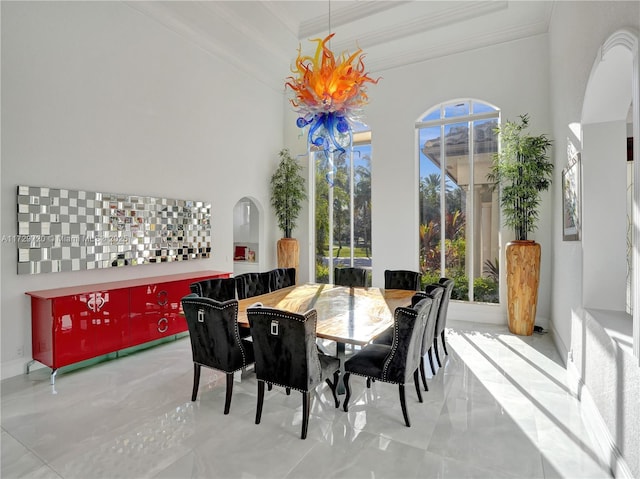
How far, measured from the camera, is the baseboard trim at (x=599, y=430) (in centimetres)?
210

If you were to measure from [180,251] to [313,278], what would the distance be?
115 inches

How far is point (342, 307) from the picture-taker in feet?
11.3

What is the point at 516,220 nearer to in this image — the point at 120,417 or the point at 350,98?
the point at 350,98

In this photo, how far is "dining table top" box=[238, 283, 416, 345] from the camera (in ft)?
8.75

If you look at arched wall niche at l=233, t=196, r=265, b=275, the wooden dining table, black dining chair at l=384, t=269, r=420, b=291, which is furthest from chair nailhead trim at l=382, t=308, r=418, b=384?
arched wall niche at l=233, t=196, r=265, b=275

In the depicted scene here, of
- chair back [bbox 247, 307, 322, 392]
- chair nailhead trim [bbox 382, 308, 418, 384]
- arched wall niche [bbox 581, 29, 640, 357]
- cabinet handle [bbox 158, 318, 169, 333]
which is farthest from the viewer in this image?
cabinet handle [bbox 158, 318, 169, 333]

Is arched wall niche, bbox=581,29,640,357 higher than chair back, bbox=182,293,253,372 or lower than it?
higher

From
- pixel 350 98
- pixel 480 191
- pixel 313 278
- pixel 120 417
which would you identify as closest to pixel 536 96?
pixel 480 191

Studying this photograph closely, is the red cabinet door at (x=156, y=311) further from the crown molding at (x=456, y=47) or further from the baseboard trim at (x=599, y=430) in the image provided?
the crown molding at (x=456, y=47)

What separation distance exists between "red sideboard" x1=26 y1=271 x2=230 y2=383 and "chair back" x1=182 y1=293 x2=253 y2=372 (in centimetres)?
149

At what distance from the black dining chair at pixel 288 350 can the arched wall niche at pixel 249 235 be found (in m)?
4.63

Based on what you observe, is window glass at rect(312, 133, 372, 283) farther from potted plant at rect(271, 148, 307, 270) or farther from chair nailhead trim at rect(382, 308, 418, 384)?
chair nailhead trim at rect(382, 308, 418, 384)

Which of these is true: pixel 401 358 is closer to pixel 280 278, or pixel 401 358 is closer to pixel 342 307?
pixel 342 307

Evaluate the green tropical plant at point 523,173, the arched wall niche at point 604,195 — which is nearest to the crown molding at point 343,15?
the green tropical plant at point 523,173
